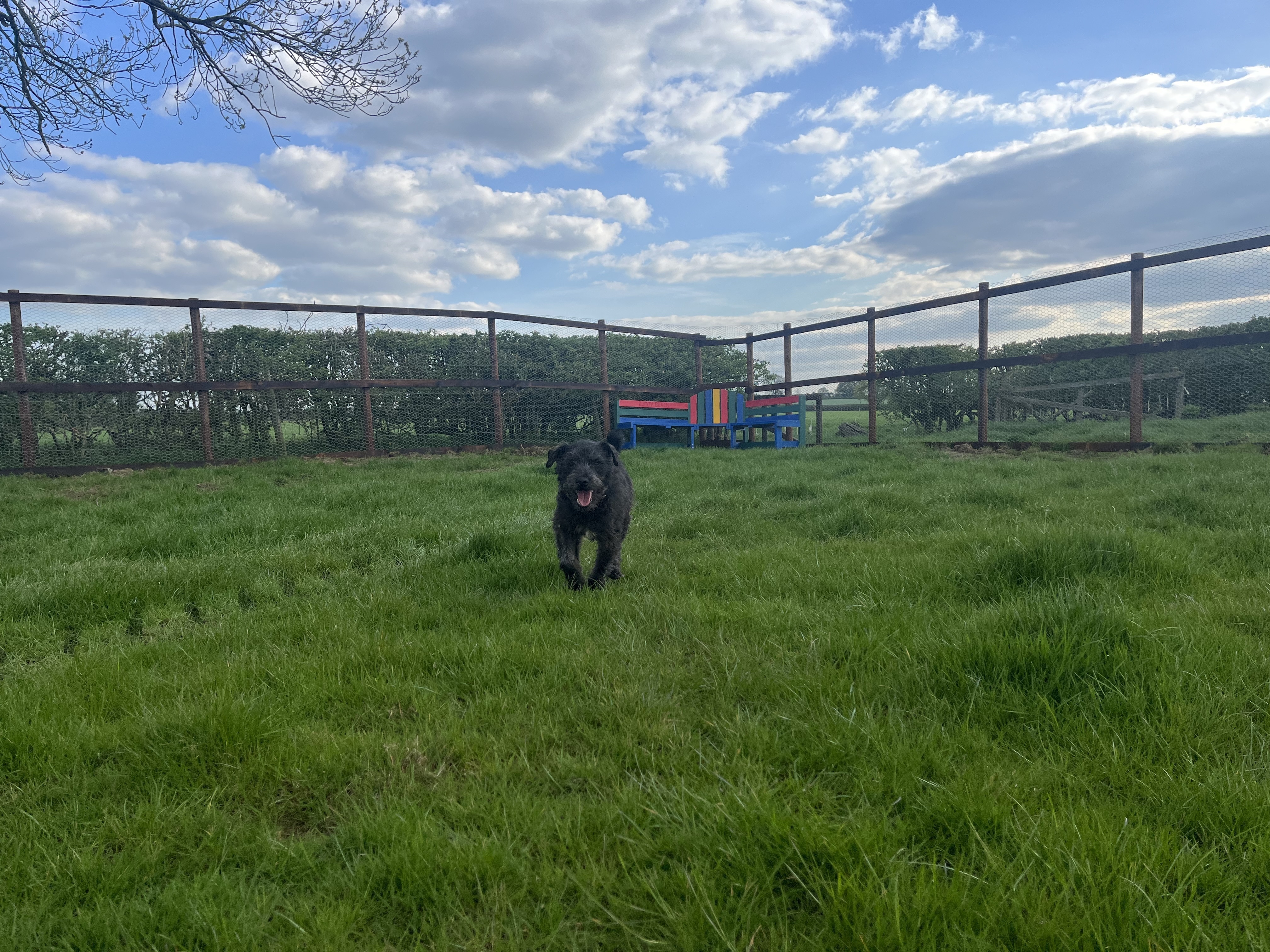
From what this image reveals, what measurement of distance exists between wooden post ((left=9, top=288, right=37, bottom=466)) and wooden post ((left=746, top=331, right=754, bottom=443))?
13484mm

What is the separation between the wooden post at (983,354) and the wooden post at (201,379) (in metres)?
13.4

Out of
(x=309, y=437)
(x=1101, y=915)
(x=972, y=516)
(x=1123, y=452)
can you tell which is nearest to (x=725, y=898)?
(x=1101, y=915)

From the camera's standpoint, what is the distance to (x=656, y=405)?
15.0 metres

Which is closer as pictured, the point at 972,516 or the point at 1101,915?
the point at 1101,915

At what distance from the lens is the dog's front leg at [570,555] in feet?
13.2

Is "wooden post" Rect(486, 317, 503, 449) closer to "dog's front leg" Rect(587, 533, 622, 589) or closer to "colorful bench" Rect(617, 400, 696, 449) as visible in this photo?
"colorful bench" Rect(617, 400, 696, 449)

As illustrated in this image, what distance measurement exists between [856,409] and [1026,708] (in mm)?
16834

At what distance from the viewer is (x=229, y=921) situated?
1388 mm

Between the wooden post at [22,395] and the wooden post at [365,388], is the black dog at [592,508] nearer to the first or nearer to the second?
the wooden post at [365,388]

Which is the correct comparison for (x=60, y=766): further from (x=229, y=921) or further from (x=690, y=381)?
(x=690, y=381)

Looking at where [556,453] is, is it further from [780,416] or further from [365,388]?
[780,416]

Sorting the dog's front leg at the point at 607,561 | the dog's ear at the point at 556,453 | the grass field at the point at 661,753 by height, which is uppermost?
the dog's ear at the point at 556,453

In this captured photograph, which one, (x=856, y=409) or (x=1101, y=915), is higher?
(x=856, y=409)

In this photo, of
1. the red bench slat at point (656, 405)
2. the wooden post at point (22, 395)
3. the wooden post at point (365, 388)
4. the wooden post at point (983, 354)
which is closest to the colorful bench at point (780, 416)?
the red bench slat at point (656, 405)
